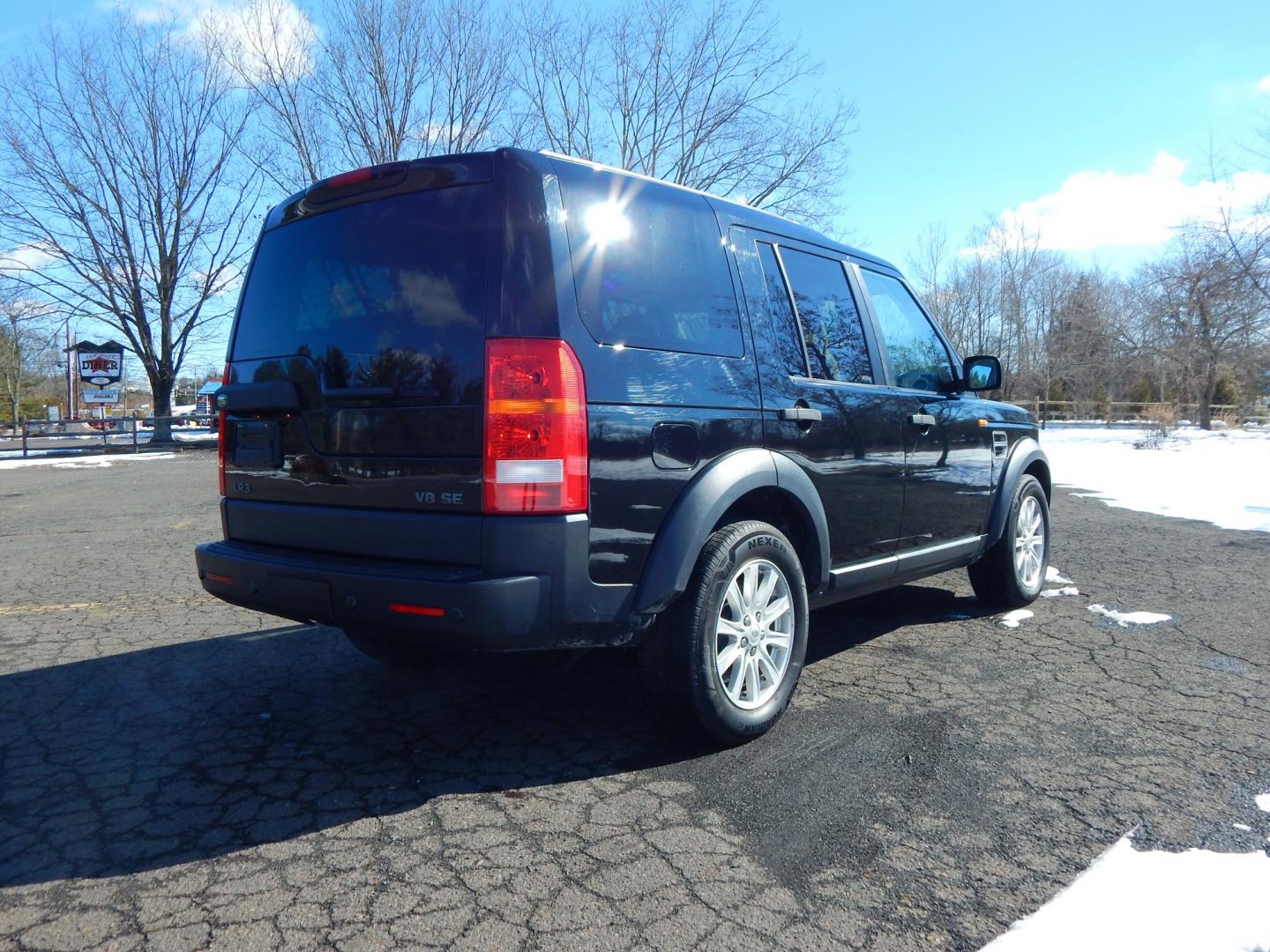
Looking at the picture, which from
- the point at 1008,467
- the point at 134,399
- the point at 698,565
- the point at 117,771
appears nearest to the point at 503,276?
the point at 698,565

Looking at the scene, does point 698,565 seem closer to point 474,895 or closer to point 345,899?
point 474,895

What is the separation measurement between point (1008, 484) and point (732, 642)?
8.97 feet

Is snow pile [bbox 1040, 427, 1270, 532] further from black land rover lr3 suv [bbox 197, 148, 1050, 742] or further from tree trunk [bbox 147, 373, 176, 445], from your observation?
tree trunk [bbox 147, 373, 176, 445]

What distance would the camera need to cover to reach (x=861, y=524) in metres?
3.95

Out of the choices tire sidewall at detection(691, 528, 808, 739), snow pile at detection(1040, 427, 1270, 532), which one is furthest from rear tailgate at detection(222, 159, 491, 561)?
snow pile at detection(1040, 427, 1270, 532)

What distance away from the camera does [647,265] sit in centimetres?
314

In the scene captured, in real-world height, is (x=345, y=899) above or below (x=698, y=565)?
below

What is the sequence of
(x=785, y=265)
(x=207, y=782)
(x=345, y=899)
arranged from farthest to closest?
(x=785, y=265), (x=207, y=782), (x=345, y=899)

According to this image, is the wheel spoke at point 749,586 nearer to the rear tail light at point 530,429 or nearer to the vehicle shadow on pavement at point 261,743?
the vehicle shadow on pavement at point 261,743

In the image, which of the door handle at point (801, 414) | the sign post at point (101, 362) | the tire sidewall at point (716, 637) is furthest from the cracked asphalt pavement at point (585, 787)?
the sign post at point (101, 362)

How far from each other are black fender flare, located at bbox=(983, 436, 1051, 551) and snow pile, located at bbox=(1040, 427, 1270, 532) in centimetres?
472

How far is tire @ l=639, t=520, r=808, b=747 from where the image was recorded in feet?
10.1

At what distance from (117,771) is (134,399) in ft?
404

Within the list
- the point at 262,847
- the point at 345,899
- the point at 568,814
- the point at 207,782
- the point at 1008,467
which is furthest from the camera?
the point at 1008,467
